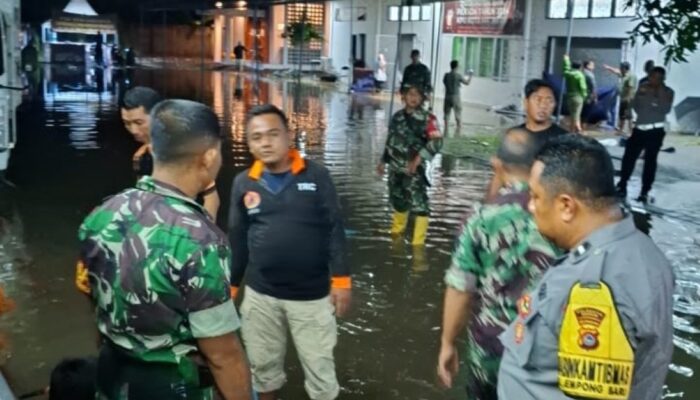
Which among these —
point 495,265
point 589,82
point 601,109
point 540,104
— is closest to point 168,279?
point 495,265

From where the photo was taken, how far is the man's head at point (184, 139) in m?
2.45

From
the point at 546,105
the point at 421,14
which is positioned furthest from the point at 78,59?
the point at 546,105

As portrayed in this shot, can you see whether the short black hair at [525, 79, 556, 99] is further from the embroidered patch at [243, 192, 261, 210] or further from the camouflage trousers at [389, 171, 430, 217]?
the camouflage trousers at [389, 171, 430, 217]

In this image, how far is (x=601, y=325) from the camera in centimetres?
176

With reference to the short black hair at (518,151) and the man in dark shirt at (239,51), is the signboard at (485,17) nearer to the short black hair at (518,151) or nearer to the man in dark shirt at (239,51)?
the man in dark shirt at (239,51)

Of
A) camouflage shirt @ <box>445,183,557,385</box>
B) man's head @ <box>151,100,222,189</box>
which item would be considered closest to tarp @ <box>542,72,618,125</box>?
camouflage shirt @ <box>445,183,557,385</box>

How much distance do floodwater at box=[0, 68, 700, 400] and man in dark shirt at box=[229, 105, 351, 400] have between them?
0.70 m

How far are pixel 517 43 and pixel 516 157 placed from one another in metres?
22.1

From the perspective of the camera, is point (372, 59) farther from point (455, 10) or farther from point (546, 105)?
point (546, 105)

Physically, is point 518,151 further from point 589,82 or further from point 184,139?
point 589,82

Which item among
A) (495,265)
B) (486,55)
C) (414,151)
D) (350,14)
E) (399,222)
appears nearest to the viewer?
(495,265)

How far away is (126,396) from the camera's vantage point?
7.95 ft

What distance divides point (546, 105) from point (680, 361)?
1929 millimetres

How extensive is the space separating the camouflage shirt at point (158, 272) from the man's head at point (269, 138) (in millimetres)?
1424
